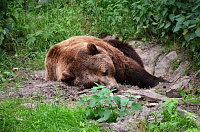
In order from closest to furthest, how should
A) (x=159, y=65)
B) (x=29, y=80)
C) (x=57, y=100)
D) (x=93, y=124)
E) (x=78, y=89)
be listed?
(x=93, y=124), (x=57, y=100), (x=78, y=89), (x=29, y=80), (x=159, y=65)

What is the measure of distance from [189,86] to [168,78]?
84cm

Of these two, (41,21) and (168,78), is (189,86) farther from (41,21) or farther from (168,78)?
(41,21)

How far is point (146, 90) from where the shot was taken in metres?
4.82

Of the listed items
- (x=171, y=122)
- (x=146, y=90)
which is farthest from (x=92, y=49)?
(x=171, y=122)

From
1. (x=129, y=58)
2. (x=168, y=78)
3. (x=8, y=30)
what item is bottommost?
(x=168, y=78)

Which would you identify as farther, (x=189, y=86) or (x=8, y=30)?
(x=8, y=30)

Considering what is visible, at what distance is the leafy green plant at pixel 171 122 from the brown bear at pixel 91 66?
158 cm

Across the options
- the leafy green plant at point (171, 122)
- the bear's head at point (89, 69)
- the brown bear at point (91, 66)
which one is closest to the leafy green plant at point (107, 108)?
the leafy green plant at point (171, 122)

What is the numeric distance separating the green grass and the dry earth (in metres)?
0.35

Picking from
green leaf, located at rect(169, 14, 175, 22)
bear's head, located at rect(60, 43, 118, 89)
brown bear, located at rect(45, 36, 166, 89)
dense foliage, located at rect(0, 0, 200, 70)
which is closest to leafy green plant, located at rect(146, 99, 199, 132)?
brown bear, located at rect(45, 36, 166, 89)

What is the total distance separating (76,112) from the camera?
11.9ft

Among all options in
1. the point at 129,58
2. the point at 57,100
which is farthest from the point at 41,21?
the point at 57,100

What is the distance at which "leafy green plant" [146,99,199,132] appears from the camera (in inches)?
124

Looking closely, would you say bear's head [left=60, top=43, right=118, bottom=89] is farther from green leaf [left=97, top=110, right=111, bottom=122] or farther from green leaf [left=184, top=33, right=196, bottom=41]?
green leaf [left=97, top=110, right=111, bottom=122]
